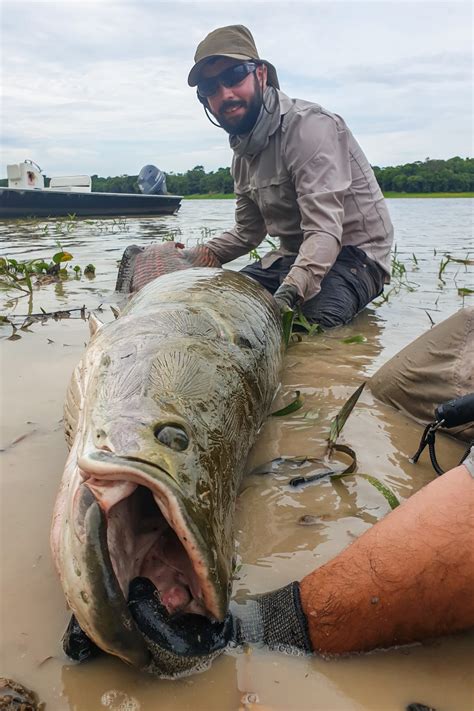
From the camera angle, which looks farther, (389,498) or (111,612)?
(389,498)

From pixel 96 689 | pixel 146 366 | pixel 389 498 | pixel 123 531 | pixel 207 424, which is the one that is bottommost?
pixel 96 689

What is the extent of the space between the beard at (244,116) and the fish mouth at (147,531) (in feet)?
12.0

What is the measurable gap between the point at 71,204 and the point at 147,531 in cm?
1868

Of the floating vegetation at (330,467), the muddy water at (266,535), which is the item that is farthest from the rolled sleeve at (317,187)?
the floating vegetation at (330,467)

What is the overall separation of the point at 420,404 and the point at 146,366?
1.54 m

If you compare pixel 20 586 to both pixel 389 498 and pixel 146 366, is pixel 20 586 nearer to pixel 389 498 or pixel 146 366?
pixel 146 366

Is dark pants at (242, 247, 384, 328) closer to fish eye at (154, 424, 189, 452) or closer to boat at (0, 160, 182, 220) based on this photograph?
fish eye at (154, 424, 189, 452)

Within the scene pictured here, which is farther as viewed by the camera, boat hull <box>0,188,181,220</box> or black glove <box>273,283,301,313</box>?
boat hull <box>0,188,181,220</box>

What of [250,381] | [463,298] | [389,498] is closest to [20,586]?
[250,381]

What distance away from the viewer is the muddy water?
1.25 metres

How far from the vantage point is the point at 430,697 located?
1243mm

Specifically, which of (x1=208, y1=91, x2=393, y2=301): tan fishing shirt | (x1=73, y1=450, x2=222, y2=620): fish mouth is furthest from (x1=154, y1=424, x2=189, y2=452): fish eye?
(x1=208, y1=91, x2=393, y2=301): tan fishing shirt

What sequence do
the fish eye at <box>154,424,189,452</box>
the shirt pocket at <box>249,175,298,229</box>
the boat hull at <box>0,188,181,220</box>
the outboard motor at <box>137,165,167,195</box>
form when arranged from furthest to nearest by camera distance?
the outboard motor at <box>137,165,167,195</box> → the boat hull at <box>0,188,181,220</box> → the shirt pocket at <box>249,175,298,229</box> → the fish eye at <box>154,424,189,452</box>

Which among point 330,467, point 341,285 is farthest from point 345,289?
point 330,467
